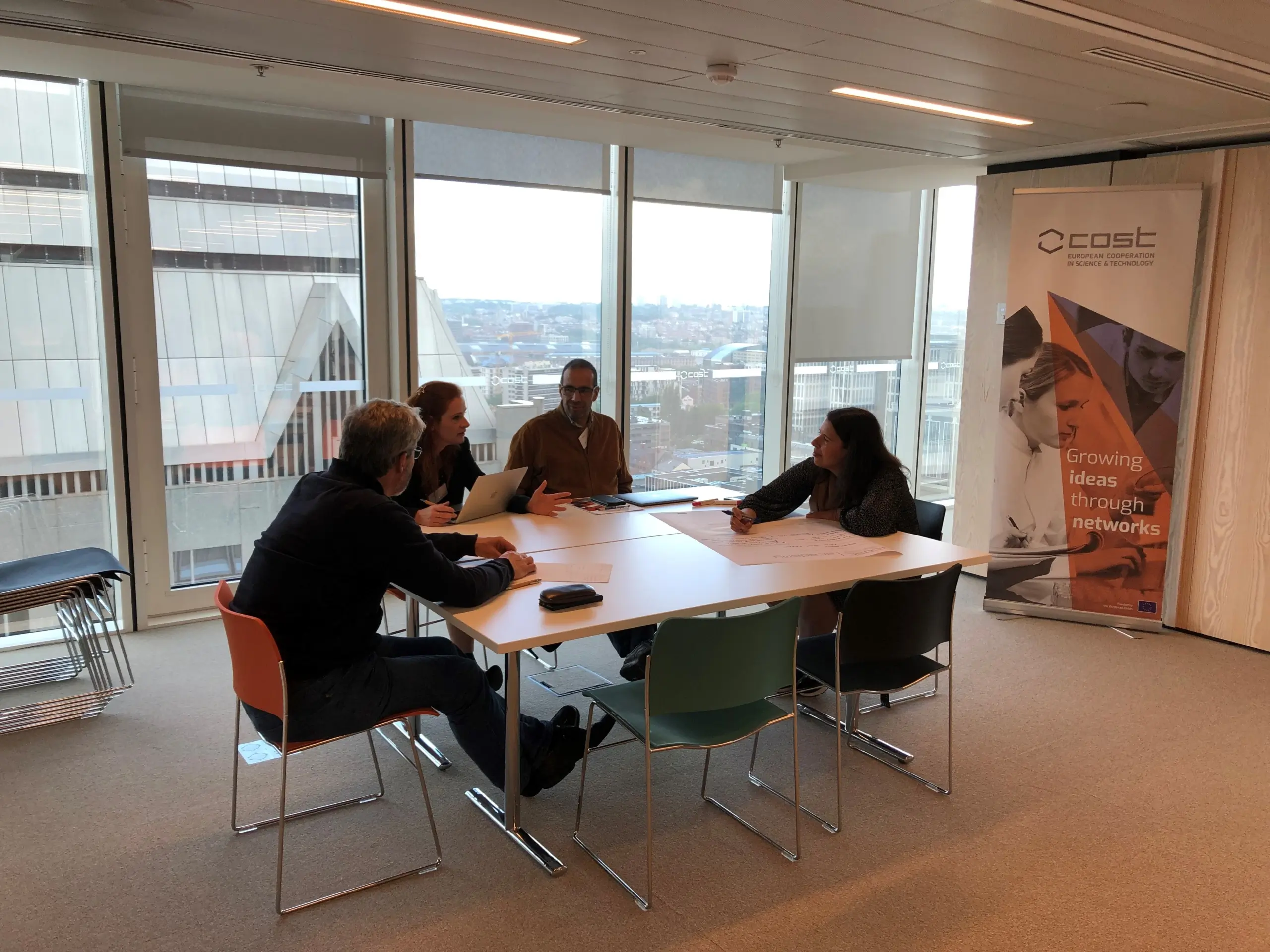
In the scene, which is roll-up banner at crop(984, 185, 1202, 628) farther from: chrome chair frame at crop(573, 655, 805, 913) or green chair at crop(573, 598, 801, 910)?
green chair at crop(573, 598, 801, 910)

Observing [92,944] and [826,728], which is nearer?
[92,944]

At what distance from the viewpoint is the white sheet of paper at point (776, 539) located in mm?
3545

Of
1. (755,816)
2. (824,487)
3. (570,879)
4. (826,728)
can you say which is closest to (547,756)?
(570,879)

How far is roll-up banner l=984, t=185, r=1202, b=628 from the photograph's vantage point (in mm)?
4973

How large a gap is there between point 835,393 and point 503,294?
283 cm

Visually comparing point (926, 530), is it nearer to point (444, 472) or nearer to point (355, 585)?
point (444, 472)

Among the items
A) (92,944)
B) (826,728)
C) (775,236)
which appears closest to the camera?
(92,944)

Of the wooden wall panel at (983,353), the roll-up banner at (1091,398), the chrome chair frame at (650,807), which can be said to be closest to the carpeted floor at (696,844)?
the chrome chair frame at (650,807)

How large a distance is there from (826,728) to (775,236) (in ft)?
13.4

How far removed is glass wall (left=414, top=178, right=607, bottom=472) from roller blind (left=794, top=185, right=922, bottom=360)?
1658 millimetres

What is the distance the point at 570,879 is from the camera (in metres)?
2.86

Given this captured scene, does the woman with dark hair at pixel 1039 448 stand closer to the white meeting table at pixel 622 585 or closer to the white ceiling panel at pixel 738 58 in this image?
the white ceiling panel at pixel 738 58

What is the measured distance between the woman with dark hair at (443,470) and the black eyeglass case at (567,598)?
3.56 ft

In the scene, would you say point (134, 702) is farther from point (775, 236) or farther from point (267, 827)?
point (775, 236)
